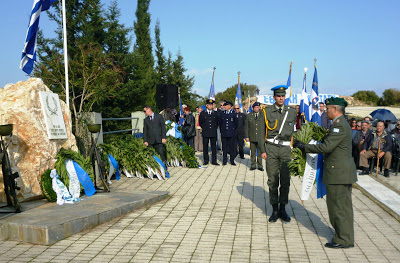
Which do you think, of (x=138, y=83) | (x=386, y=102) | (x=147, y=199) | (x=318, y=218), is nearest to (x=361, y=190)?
(x=318, y=218)

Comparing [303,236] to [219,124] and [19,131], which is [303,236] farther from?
[219,124]

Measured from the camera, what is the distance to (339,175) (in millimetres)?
5414

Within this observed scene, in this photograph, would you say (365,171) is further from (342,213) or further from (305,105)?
(342,213)

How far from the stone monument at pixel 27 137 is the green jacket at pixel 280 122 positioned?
4094 mm

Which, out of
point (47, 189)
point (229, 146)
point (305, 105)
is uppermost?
point (305, 105)

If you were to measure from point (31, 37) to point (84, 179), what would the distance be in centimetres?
340

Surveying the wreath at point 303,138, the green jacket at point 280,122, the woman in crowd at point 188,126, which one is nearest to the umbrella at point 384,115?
the woman in crowd at point 188,126

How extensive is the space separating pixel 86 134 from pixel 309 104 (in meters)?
9.65

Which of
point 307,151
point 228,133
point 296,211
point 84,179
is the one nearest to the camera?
point 307,151

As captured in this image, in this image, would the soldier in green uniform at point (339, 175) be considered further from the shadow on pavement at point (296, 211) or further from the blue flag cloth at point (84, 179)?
the blue flag cloth at point (84, 179)

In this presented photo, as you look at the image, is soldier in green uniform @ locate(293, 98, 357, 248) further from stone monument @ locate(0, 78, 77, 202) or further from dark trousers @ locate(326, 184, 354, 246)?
stone monument @ locate(0, 78, 77, 202)

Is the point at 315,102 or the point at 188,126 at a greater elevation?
the point at 315,102

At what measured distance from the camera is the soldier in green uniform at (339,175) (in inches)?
212

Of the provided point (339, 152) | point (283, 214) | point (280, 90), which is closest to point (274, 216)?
point (283, 214)
